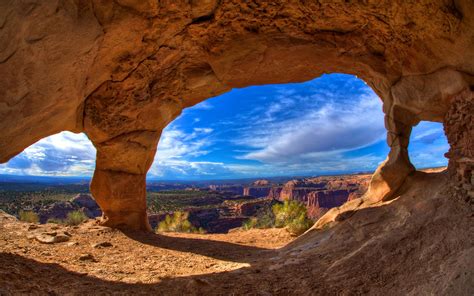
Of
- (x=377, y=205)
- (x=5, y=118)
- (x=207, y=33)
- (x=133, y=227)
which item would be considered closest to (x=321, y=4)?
(x=207, y=33)

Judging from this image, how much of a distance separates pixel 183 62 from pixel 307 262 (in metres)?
6.62

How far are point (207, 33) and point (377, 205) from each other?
6600 mm

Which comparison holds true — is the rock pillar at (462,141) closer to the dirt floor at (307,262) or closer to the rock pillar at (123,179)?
the dirt floor at (307,262)


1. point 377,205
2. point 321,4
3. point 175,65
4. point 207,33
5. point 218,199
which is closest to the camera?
point 321,4

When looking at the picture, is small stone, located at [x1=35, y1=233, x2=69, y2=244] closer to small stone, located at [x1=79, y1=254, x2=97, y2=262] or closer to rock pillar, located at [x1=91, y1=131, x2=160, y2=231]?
small stone, located at [x1=79, y1=254, x2=97, y2=262]

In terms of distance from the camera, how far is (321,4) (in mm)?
6789

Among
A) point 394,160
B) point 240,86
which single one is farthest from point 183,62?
point 394,160

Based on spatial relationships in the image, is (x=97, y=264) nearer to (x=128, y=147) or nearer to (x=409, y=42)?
(x=128, y=147)

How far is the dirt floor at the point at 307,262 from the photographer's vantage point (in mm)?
4703

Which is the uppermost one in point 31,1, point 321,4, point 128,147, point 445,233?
point 321,4

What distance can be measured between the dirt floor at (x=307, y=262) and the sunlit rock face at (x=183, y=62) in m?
1.40

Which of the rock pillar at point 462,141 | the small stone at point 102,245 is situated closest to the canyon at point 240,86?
the rock pillar at point 462,141

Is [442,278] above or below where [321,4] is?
below

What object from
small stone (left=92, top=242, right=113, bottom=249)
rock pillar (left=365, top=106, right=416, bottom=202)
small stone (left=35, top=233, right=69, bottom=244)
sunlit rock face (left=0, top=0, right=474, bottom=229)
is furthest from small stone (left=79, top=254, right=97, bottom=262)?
rock pillar (left=365, top=106, right=416, bottom=202)
